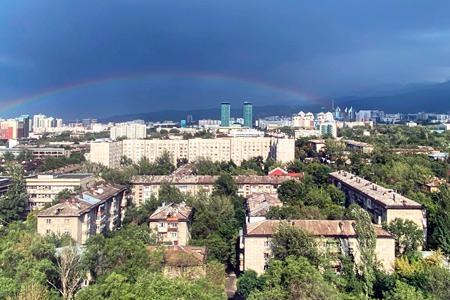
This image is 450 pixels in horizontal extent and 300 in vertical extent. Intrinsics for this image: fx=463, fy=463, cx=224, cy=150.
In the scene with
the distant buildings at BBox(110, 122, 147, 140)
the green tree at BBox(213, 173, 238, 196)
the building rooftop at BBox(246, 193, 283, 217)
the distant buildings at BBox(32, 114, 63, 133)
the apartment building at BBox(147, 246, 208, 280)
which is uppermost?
the distant buildings at BBox(32, 114, 63, 133)

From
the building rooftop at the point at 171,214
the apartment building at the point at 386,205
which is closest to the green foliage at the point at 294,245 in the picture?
the apartment building at the point at 386,205

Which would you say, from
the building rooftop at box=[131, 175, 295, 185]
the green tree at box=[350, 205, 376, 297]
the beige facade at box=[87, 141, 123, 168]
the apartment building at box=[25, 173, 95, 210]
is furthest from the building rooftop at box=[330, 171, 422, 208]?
the beige facade at box=[87, 141, 123, 168]

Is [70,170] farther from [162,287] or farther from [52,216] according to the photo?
[162,287]

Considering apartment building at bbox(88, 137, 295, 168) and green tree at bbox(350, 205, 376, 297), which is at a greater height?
apartment building at bbox(88, 137, 295, 168)

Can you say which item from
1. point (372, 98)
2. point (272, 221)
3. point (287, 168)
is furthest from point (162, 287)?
point (372, 98)

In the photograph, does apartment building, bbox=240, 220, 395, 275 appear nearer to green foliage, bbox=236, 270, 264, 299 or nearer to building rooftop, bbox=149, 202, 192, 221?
green foliage, bbox=236, 270, 264, 299

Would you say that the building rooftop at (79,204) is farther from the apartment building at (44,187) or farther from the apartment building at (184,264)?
the apartment building at (184,264)

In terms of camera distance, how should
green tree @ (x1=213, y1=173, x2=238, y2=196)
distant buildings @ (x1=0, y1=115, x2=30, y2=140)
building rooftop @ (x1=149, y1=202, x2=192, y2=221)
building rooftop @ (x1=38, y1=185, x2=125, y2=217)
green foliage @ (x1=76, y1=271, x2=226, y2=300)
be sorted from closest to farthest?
green foliage @ (x1=76, y1=271, x2=226, y2=300) < building rooftop @ (x1=38, y1=185, x2=125, y2=217) < building rooftop @ (x1=149, y1=202, x2=192, y2=221) < green tree @ (x1=213, y1=173, x2=238, y2=196) < distant buildings @ (x1=0, y1=115, x2=30, y2=140)
